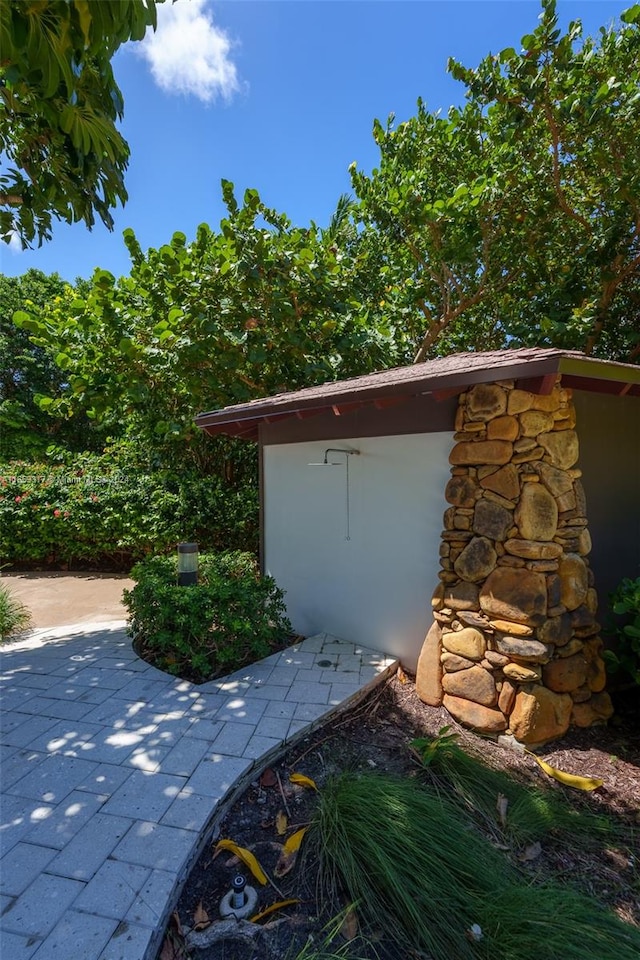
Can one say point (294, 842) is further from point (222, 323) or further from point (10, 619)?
point (222, 323)

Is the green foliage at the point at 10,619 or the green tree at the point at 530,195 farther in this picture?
the green foliage at the point at 10,619

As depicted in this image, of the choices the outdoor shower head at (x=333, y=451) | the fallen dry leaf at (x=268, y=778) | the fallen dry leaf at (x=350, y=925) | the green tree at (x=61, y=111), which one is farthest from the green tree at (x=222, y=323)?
the fallen dry leaf at (x=350, y=925)

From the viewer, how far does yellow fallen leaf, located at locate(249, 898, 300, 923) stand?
7.18 feet

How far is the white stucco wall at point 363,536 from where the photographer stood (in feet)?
15.1

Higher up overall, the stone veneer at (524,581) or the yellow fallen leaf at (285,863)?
the stone veneer at (524,581)

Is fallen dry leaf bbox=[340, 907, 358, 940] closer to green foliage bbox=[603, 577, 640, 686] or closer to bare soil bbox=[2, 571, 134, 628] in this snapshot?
green foliage bbox=[603, 577, 640, 686]

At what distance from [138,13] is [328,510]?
4587 millimetres

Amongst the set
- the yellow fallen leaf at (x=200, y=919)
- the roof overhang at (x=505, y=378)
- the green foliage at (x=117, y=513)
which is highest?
the roof overhang at (x=505, y=378)

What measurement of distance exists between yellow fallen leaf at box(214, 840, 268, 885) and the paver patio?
138mm

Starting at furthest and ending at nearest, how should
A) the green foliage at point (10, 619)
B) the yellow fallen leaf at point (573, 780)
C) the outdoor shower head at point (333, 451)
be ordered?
the green foliage at point (10, 619), the outdoor shower head at point (333, 451), the yellow fallen leaf at point (573, 780)

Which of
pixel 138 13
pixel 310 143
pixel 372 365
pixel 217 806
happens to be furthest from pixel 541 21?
pixel 217 806

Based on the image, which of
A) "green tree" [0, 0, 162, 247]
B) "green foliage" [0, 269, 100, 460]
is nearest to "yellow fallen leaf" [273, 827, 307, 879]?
"green tree" [0, 0, 162, 247]

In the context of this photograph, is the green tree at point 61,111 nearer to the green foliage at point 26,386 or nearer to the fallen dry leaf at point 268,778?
the fallen dry leaf at point 268,778

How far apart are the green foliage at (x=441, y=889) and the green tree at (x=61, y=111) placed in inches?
172
